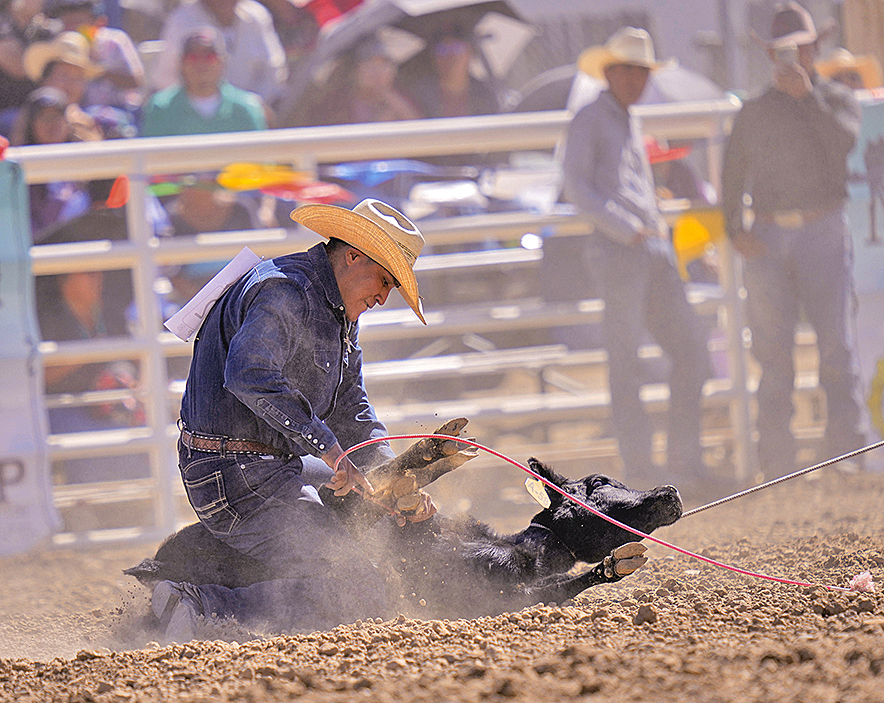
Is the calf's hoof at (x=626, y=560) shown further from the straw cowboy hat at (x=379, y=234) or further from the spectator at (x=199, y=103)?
the spectator at (x=199, y=103)

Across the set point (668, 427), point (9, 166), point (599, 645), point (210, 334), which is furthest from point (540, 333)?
point (599, 645)

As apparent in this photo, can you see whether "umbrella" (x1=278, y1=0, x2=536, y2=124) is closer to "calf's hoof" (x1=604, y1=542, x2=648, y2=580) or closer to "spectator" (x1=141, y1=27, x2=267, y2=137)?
"spectator" (x1=141, y1=27, x2=267, y2=137)

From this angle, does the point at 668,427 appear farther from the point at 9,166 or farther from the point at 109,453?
the point at 9,166

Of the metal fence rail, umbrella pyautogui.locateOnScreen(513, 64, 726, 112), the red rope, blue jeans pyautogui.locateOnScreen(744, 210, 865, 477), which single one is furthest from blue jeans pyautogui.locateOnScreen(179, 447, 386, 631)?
umbrella pyautogui.locateOnScreen(513, 64, 726, 112)

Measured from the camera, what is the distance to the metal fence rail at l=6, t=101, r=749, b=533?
553cm

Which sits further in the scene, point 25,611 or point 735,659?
point 25,611

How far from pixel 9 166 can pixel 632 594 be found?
12.6ft

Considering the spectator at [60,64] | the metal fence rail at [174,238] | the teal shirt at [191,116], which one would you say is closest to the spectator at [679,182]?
the metal fence rail at [174,238]

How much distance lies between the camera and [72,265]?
5512 millimetres

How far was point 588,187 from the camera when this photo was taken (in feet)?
19.1

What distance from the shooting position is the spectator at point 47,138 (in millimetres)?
5891

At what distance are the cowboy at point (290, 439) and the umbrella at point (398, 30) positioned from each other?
4.26 m

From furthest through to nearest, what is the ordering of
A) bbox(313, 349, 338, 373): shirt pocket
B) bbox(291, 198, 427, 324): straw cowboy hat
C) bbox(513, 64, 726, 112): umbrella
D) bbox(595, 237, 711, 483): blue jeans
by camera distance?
1. bbox(513, 64, 726, 112): umbrella
2. bbox(595, 237, 711, 483): blue jeans
3. bbox(313, 349, 338, 373): shirt pocket
4. bbox(291, 198, 427, 324): straw cowboy hat

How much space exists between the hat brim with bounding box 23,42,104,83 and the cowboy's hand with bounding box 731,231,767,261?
406 cm
